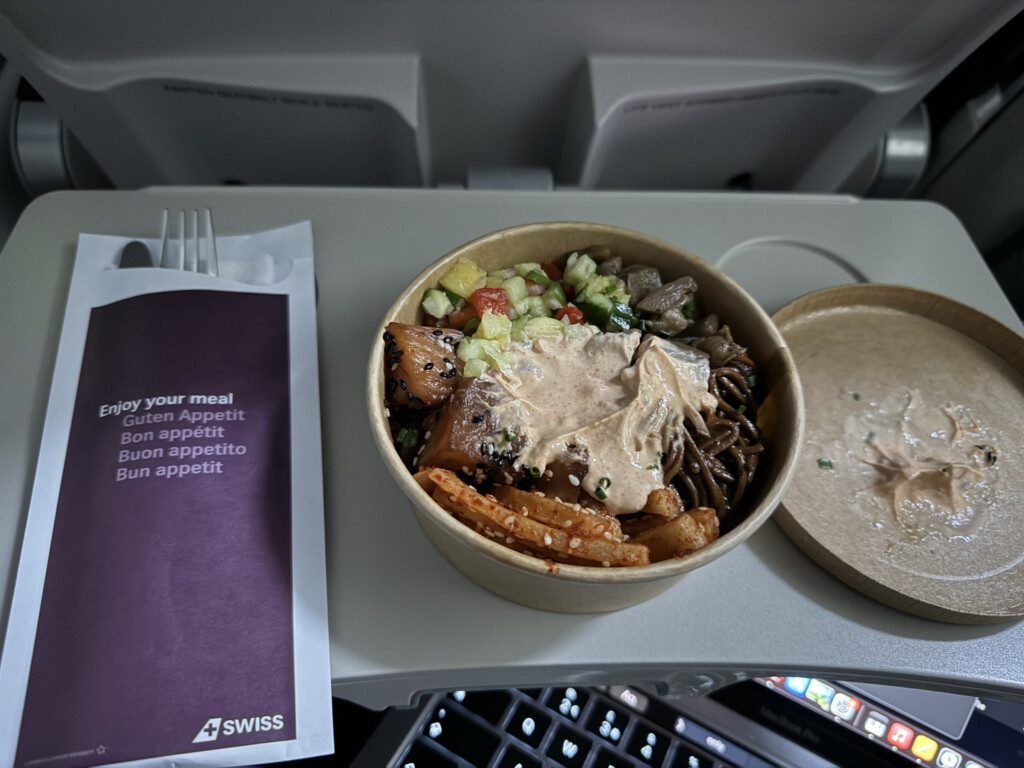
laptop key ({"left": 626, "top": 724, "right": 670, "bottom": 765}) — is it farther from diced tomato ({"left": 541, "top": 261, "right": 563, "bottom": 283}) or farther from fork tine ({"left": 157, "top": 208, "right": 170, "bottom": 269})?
fork tine ({"left": 157, "top": 208, "right": 170, "bottom": 269})

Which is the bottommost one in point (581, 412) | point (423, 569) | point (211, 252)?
point (423, 569)

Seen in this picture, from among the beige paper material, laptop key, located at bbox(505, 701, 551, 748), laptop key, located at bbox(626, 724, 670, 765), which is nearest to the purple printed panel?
laptop key, located at bbox(505, 701, 551, 748)

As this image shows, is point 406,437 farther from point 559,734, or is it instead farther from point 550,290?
point 559,734

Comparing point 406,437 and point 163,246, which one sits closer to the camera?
point 406,437

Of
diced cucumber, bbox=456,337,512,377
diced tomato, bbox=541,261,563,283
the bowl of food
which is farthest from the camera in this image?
diced tomato, bbox=541,261,563,283

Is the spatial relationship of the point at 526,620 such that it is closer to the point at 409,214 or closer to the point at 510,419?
the point at 510,419

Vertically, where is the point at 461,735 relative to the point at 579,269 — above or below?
→ below

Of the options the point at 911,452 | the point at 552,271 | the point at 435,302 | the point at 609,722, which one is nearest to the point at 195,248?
the point at 435,302
